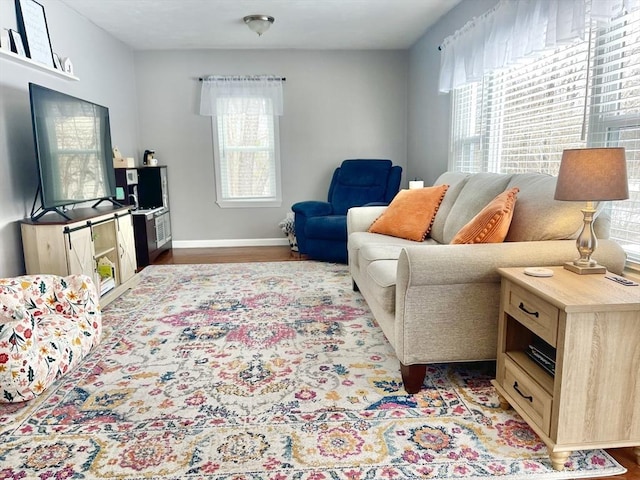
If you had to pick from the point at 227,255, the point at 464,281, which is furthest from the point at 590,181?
the point at 227,255

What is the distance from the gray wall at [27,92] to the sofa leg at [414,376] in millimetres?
2662

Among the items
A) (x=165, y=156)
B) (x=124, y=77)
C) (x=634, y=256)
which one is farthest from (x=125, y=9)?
(x=634, y=256)

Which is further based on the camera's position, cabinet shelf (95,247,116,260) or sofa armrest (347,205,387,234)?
sofa armrest (347,205,387,234)

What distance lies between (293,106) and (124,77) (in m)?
Result: 1.92

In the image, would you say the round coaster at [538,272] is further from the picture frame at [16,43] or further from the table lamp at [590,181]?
the picture frame at [16,43]

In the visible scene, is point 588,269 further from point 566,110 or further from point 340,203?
point 340,203

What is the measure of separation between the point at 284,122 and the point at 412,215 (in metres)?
A: 2.81

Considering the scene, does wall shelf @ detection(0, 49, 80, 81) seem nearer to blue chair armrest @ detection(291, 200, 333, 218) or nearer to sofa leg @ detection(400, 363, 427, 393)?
blue chair armrest @ detection(291, 200, 333, 218)

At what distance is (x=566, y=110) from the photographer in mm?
2564

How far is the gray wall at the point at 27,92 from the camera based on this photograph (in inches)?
117

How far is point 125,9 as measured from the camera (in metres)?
3.87

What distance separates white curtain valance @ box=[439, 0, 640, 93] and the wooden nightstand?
4.41 feet

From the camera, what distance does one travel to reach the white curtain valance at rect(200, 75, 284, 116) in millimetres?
5340

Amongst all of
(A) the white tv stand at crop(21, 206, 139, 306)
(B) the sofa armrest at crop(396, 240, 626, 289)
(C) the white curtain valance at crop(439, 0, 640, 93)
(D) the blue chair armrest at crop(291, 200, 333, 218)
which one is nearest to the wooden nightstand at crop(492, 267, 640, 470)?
(B) the sofa armrest at crop(396, 240, 626, 289)
